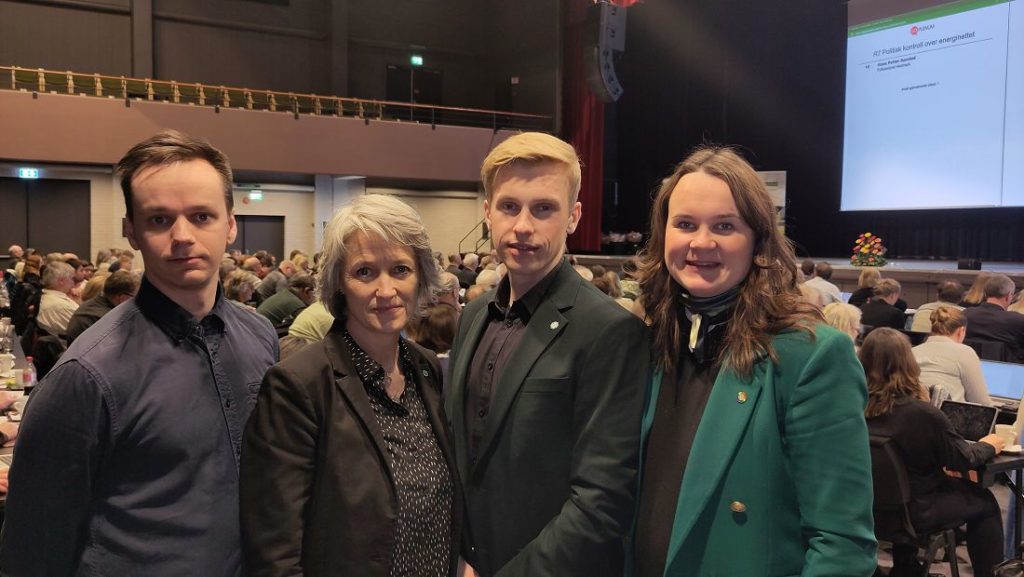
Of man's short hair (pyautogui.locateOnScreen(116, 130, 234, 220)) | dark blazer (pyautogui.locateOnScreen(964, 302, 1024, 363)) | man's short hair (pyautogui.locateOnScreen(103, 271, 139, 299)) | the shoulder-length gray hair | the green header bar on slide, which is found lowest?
dark blazer (pyautogui.locateOnScreen(964, 302, 1024, 363))

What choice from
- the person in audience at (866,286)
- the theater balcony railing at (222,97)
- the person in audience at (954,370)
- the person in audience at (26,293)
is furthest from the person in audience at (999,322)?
the theater balcony railing at (222,97)

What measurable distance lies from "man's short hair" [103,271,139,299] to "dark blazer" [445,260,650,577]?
4199 mm

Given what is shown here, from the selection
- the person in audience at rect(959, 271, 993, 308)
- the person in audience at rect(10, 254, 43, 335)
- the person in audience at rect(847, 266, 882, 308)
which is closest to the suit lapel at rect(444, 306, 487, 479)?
the person in audience at rect(959, 271, 993, 308)

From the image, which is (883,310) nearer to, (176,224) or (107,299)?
(107,299)

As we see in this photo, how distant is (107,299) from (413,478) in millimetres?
4415

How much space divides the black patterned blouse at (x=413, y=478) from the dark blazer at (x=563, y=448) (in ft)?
0.31

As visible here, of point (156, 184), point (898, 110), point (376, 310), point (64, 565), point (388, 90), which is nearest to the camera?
point (64, 565)

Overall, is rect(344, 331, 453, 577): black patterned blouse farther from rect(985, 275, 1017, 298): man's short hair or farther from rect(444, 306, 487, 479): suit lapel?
rect(985, 275, 1017, 298): man's short hair

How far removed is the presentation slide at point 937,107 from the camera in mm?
11922

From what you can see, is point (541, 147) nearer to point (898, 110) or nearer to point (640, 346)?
point (640, 346)

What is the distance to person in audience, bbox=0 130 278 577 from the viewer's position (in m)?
1.40

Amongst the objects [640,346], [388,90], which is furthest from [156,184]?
[388,90]

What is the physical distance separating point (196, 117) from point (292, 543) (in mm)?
16161

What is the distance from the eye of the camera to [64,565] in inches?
55.5
